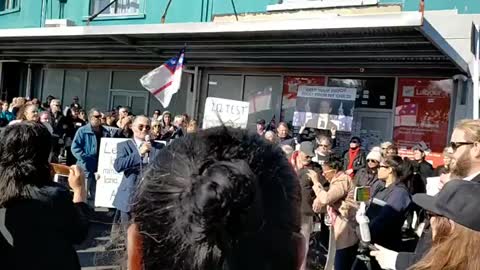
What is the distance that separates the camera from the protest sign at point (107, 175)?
9008mm

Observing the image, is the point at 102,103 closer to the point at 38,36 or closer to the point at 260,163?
the point at 38,36

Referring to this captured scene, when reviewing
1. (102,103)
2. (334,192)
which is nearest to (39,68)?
(102,103)

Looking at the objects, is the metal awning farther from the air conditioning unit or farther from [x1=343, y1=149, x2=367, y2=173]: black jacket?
[x1=343, y1=149, x2=367, y2=173]: black jacket

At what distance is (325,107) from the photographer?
13.2m

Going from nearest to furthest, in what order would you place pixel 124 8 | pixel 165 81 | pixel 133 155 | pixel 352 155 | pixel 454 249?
pixel 454 249
pixel 133 155
pixel 352 155
pixel 165 81
pixel 124 8

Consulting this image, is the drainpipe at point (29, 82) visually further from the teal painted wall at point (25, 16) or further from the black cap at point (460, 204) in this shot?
the black cap at point (460, 204)

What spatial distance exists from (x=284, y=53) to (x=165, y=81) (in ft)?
8.67

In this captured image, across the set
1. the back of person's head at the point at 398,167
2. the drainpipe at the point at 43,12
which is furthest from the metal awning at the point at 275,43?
the back of person's head at the point at 398,167

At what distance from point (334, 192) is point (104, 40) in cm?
949

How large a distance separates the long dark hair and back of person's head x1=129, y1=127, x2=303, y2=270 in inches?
87.2

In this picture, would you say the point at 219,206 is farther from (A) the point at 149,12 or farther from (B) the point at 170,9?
(A) the point at 149,12

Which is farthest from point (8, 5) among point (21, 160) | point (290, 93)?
point (21, 160)

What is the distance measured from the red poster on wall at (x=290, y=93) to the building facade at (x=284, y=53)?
25 mm

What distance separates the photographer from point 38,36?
15.1m
